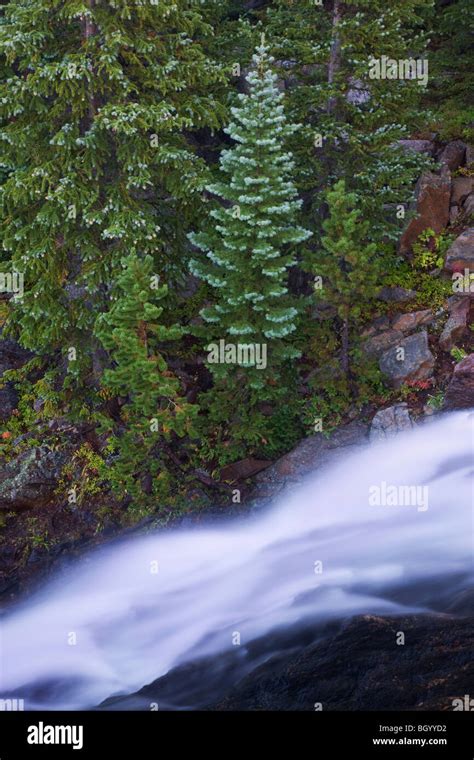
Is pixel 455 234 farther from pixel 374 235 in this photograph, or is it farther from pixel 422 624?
pixel 422 624

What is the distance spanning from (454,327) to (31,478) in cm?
1035

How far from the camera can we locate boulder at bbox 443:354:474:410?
1590cm

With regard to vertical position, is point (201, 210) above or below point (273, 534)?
above

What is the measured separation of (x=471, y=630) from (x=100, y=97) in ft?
41.0

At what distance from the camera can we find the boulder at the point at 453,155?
1861 centimetres

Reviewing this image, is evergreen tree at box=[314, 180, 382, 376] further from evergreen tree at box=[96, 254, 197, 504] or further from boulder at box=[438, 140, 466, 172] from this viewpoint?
boulder at box=[438, 140, 466, 172]

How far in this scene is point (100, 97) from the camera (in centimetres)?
1527

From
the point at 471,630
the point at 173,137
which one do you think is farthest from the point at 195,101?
the point at 471,630

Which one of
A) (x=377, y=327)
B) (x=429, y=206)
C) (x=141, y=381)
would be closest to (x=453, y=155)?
(x=429, y=206)

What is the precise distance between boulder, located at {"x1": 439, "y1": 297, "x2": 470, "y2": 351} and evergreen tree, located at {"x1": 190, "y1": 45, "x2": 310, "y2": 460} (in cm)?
373

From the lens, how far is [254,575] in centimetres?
1507

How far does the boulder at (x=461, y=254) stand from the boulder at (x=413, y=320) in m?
1.22

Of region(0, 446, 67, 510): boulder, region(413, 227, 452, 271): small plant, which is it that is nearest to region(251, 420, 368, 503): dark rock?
region(413, 227, 452, 271): small plant

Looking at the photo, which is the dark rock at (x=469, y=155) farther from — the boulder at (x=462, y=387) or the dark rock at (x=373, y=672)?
the dark rock at (x=373, y=672)
